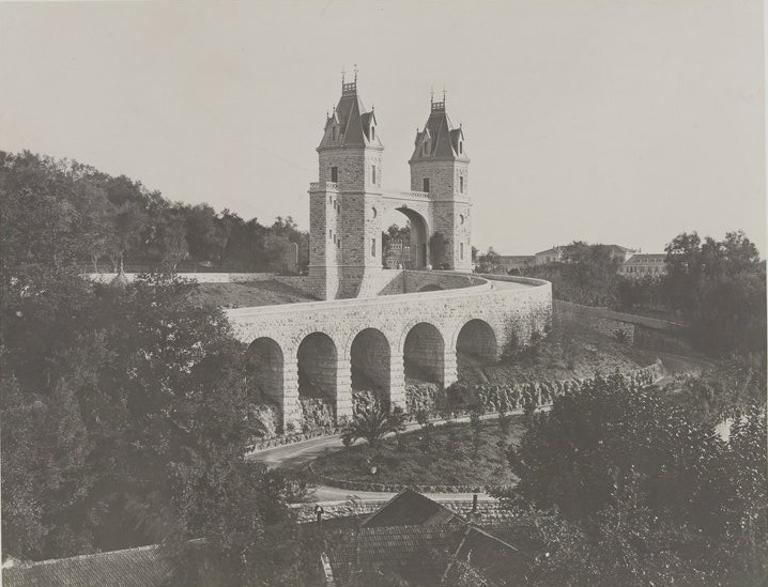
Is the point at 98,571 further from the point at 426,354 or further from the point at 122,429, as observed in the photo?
the point at 426,354

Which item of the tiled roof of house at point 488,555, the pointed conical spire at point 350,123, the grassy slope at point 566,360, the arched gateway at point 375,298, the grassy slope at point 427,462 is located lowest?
the grassy slope at point 427,462

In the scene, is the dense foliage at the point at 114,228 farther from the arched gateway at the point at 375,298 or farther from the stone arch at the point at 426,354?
the stone arch at the point at 426,354

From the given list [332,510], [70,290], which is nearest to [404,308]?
[332,510]

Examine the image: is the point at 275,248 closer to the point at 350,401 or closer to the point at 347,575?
the point at 350,401

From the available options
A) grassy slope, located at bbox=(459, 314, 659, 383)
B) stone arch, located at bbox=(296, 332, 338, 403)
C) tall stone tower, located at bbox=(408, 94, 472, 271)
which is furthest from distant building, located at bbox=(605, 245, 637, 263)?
stone arch, located at bbox=(296, 332, 338, 403)

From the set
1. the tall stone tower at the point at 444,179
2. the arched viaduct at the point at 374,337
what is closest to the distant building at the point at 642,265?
the tall stone tower at the point at 444,179
